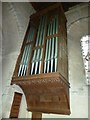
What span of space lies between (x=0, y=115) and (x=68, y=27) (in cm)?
277

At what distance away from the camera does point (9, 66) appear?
12.9ft

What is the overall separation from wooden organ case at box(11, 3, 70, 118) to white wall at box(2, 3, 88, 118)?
1.24 ft

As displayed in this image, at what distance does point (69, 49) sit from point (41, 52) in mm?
1078

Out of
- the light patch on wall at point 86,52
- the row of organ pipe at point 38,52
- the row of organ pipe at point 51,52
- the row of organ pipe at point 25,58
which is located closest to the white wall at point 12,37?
the row of organ pipe at point 25,58

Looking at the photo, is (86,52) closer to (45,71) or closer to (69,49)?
(69,49)

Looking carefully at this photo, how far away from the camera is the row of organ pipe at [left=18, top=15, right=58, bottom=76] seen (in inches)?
116

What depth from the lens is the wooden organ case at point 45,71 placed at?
286 cm

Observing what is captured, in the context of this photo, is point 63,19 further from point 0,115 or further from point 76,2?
point 0,115

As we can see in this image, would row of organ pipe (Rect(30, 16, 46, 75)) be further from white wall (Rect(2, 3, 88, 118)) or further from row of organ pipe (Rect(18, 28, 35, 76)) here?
white wall (Rect(2, 3, 88, 118))

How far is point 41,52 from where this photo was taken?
3.24 m

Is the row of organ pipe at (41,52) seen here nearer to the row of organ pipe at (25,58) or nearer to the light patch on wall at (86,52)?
the row of organ pipe at (25,58)

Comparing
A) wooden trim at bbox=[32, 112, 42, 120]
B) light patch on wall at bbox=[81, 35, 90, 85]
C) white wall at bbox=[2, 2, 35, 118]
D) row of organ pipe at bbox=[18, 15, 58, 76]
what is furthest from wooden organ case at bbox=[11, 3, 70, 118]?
light patch on wall at bbox=[81, 35, 90, 85]

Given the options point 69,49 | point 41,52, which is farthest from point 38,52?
point 69,49

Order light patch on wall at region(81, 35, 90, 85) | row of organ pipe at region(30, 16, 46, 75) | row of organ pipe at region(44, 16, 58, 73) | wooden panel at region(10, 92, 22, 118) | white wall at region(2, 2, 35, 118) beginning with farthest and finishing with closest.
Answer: white wall at region(2, 2, 35, 118)
light patch on wall at region(81, 35, 90, 85)
wooden panel at region(10, 92, 22, 118)
row of organ pipe at region(30, 16, 46, 75)
row of organ pipe at region(44, 16, 58, 73)
